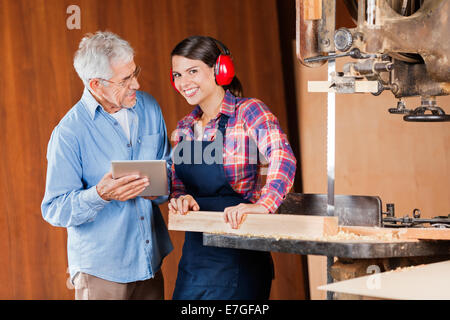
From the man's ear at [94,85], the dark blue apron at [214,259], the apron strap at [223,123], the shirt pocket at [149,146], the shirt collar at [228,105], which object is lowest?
the dark blue apron at [214,259]

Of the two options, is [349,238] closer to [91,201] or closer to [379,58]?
[379,58]

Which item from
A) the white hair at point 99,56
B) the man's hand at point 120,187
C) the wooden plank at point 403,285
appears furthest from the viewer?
the white hair at point 99,56

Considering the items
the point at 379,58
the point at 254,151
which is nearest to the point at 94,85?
the point at 254,151

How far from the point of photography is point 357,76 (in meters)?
2.37

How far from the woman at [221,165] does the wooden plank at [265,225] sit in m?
0.09

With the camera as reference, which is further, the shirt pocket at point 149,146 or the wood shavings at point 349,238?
the shirt pocket at point 149,146

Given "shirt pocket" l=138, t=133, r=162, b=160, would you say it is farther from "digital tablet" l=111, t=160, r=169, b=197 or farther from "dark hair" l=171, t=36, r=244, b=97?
"dark hair" l=171, t=36, r=244, b=97

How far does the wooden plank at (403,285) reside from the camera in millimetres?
1846

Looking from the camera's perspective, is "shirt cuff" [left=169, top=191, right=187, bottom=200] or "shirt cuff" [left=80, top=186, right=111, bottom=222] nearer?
"shirt cuff" [left=80, top=186, right=111, bottom=222]

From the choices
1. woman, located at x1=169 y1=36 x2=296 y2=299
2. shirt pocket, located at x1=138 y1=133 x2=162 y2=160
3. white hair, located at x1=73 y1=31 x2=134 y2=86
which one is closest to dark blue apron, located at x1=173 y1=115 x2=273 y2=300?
woman, located at x1=169 y1=36 x2=296 y2=299

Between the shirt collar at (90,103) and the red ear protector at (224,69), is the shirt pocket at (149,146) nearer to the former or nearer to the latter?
the shirt collar at (90,103)

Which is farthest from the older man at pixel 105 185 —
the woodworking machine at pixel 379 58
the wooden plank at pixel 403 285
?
the wooden plank at pixel 403 285

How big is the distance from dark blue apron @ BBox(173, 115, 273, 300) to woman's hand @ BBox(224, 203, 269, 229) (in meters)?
0.24

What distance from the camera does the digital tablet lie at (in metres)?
2.79
